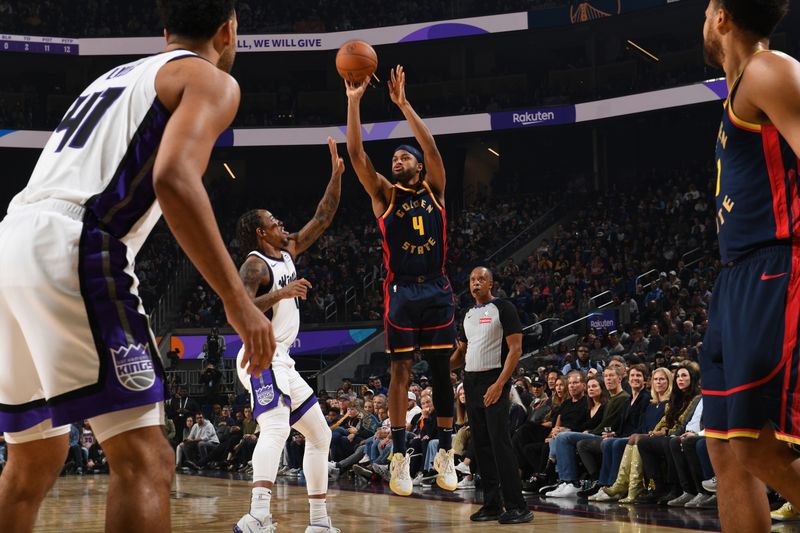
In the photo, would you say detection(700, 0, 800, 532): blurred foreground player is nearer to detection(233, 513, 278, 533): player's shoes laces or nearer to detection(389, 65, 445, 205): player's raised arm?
detection(233, 513, 278, 533): player's shoes laces

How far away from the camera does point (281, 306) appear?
6297mm

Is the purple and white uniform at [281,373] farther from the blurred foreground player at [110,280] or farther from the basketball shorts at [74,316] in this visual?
the basketball shorts at [74,316]

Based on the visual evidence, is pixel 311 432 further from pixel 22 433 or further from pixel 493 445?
pixel 22 433

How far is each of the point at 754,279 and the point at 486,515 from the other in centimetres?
444

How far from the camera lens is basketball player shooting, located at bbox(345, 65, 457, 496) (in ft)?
23.8

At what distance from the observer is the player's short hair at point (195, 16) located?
3.04m

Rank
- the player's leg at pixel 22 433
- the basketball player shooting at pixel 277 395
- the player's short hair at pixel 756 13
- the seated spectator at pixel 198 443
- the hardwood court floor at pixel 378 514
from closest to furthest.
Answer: the player's leg at pixel 22 433 < the player's short hair at pixel 756 13 < the basketball player shooting at pixel 277 395 < the hardwood court floor at pixel 378 514 < the seated spectator at pixel 198 443

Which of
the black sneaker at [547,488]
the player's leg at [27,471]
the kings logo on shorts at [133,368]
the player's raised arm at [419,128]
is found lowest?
the black sneaker at [547,488]

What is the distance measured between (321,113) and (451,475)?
958 inches

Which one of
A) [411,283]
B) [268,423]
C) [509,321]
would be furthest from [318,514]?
[509,321]

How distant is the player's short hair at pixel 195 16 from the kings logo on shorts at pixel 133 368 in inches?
41.8

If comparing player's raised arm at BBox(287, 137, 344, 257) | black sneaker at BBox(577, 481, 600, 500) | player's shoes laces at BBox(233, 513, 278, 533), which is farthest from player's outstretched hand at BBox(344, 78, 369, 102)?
black sneaker at BBox(577, 481, 600, 500)

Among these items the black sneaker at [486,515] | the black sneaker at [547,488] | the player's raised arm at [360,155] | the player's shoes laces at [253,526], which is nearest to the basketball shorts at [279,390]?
the player's shoes laces at [253,526]

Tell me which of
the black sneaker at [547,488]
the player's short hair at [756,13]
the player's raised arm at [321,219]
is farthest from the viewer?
the black sneaker at [547,488]
